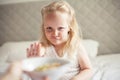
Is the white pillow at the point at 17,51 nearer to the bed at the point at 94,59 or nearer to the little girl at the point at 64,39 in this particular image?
the bed at the point at 94,59

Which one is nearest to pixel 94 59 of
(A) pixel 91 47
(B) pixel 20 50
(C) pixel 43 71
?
(A) pixel 91 47

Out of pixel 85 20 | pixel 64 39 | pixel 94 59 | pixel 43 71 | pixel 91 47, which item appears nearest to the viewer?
pixel 43 71

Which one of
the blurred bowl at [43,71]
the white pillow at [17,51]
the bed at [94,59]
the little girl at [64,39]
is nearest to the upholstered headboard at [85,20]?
the bed at [94,59]

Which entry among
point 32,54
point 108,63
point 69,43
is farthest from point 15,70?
point 108,63

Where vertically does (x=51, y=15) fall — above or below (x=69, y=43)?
above

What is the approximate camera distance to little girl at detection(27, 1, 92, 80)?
112 cm

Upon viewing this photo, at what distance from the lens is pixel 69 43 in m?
1.24

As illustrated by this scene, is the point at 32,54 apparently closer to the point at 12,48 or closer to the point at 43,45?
the point at 43,45

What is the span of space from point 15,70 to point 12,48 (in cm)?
132

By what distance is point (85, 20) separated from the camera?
79.7 inches

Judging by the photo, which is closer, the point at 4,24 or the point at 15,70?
the point at 15,70

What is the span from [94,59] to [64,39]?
0.56 m

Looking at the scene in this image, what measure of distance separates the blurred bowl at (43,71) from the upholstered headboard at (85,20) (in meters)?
1.21

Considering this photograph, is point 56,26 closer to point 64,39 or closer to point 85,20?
point 64,39
